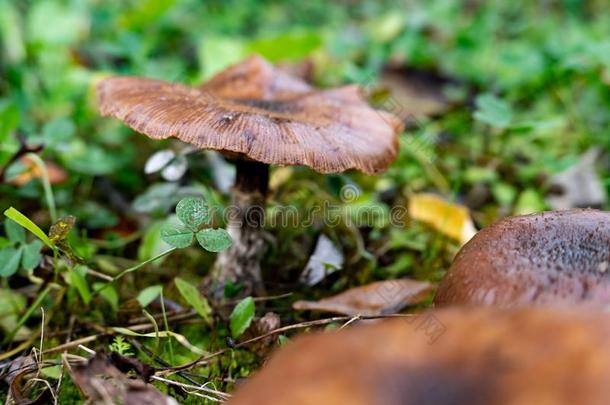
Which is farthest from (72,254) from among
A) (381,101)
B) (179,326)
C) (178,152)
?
(381,101)

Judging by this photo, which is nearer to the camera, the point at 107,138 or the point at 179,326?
the point at 179,326

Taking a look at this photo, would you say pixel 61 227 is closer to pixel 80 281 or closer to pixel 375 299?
pixel 80 281

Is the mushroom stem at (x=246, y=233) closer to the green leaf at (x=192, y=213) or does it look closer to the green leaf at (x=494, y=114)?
the green leaf at (x=192, y=213)

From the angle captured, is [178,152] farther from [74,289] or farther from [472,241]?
[472,241]

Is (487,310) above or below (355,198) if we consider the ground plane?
above

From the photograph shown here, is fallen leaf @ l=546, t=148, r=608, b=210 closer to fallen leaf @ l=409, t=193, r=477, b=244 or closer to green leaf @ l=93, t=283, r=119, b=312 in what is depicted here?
fallen leaf @ l=409, t=193, r=477, b=244

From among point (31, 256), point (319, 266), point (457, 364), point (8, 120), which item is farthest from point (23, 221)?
point (457, 364)
